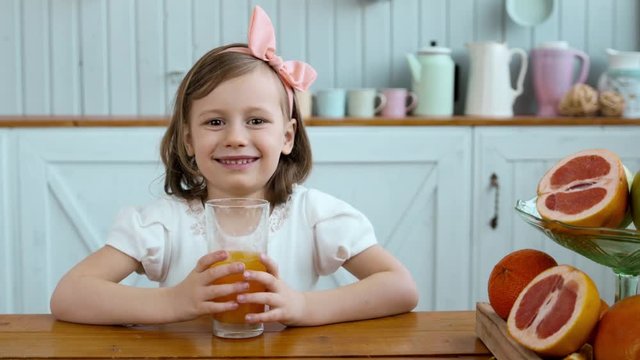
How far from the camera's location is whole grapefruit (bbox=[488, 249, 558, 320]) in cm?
94

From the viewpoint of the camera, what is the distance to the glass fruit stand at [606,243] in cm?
82

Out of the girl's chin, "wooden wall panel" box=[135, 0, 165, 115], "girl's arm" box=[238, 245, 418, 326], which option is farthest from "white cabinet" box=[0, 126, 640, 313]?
"girl's arm" box=[238, 245, 418, 326]

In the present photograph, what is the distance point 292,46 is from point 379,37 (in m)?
0.30

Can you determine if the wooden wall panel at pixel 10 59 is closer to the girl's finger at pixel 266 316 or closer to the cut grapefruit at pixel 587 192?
the girl's finger at pixel 266 316

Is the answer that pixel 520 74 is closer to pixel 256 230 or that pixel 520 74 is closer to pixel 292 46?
pixel 292 46

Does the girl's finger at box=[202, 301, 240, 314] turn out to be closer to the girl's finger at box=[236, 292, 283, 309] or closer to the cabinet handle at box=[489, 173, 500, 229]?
the girl's finger at box=[236, 292, 283, 309]

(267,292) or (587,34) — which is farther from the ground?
(587,34)

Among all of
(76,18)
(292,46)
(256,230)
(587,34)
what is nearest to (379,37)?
(292,46)

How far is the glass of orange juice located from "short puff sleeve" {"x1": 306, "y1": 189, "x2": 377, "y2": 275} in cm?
38

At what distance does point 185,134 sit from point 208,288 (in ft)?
1.58

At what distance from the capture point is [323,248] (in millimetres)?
1438

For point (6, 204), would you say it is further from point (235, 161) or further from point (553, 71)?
point (553, 71)

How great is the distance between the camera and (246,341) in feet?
3.31

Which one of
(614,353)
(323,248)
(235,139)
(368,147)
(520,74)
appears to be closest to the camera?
(614,353)
